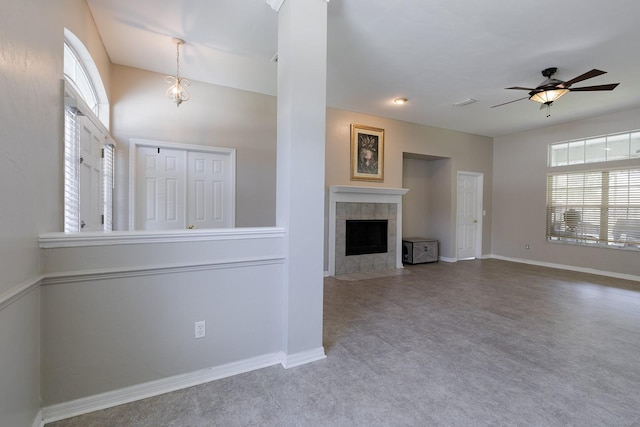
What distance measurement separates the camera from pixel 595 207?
5.44m

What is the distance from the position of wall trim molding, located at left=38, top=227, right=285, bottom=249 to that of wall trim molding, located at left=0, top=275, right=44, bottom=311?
20cm

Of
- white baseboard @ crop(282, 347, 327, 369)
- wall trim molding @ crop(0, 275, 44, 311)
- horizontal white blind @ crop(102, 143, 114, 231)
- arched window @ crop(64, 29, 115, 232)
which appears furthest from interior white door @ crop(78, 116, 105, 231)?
white baseboard @ crop(282, 347, 327, 369)

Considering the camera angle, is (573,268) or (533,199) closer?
(573,268)

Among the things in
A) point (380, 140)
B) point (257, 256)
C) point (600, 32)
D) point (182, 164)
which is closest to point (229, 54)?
point (182, 164)

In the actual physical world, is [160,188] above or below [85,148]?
below

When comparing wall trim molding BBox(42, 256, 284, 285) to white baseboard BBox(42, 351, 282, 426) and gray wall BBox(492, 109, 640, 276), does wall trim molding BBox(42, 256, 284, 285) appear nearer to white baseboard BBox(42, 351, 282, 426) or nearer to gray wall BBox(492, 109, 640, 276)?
white baseboard BBox(42, 351, 282, 426)

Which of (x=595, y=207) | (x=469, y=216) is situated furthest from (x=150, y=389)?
(x=595, y=207)

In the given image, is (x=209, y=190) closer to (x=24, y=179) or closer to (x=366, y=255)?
(x=24, y=179)

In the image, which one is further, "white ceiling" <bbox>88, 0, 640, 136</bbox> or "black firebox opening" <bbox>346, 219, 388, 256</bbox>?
"black firebox opening" <bbox>346, 219, 388, 256</bbox>

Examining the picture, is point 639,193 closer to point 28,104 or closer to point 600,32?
point 600,32

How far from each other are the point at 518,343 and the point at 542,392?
761 millimetres

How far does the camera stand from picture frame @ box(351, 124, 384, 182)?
5352mm

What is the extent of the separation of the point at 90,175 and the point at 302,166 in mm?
2032

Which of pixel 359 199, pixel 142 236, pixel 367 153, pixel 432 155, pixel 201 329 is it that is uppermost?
pixel 432 155
